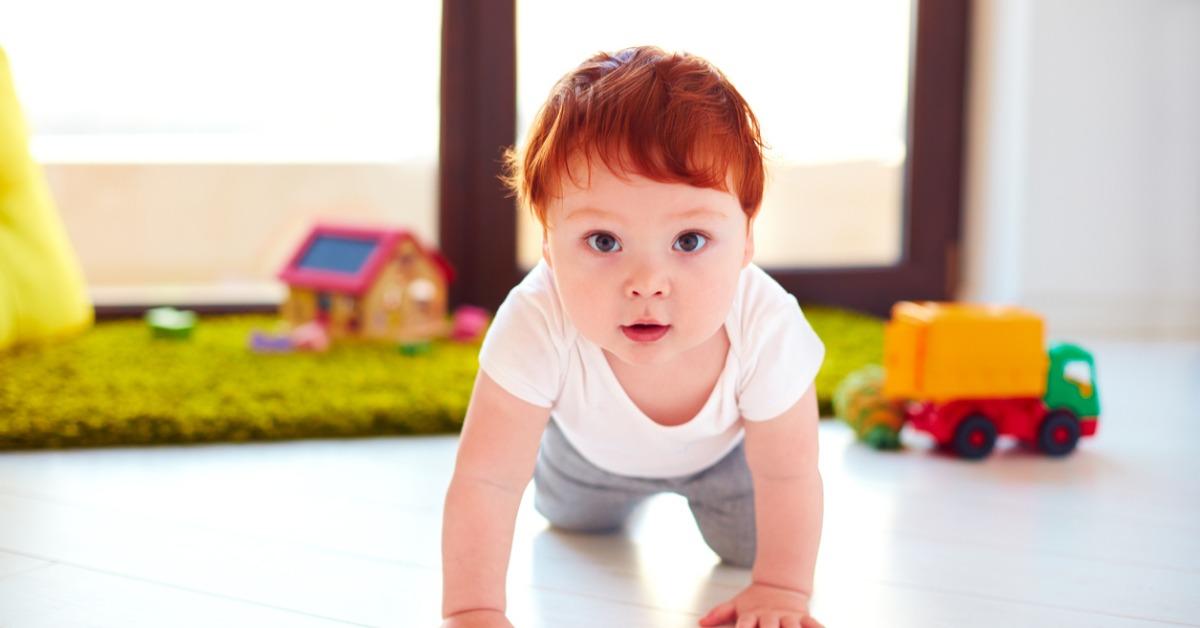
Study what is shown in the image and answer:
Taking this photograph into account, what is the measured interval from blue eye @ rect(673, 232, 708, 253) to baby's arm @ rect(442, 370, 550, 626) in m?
0.18

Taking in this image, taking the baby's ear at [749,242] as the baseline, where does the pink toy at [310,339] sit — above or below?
below

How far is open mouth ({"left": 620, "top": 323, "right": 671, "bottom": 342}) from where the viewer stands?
86cm

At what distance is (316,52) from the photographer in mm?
2785

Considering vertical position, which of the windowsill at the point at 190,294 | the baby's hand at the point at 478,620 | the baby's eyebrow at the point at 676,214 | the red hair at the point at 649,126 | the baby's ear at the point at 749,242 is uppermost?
the red hair at the point at 649,126

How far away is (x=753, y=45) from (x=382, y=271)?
3.20ft

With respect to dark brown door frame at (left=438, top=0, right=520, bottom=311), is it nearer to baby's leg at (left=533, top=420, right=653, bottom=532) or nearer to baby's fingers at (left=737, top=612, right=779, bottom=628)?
baby's leg at (left=533, top=420, right=653, bottom=532)

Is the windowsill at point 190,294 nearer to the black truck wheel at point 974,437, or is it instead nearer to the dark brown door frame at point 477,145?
the dark brown door frame at point 477,145

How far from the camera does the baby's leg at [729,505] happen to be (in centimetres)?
108

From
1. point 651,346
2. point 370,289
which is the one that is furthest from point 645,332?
point 370,289

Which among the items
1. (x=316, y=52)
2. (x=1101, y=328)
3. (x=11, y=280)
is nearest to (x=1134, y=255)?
(x=1101, y=328)

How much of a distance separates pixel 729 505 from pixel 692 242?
0.32 metres

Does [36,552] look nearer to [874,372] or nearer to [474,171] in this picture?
[874,372]

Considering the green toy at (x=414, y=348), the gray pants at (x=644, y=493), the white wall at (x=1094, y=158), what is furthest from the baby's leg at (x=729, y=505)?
the white wall at (x=1094, y=158)

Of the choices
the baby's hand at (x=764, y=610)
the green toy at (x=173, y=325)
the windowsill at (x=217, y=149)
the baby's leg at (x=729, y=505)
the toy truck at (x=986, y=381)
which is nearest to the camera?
the baby's hand at (x=764, y=610)
